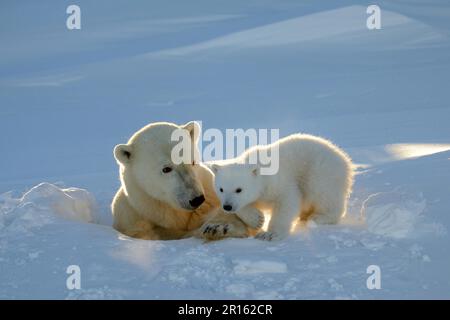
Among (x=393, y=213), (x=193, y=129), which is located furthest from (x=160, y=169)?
(x=393, y=213)

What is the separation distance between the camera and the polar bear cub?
179 inches

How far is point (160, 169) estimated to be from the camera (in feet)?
15.8

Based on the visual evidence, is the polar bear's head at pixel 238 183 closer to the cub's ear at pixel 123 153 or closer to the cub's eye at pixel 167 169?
the cub's eye at pixel 167 169

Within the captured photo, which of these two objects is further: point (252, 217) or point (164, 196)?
point (164, 196)

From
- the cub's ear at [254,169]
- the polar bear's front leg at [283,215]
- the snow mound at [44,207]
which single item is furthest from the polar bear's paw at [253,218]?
the snow mound at [44,207]

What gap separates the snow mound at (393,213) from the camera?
4359 millimetres

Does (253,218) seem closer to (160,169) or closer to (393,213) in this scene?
(160,169)

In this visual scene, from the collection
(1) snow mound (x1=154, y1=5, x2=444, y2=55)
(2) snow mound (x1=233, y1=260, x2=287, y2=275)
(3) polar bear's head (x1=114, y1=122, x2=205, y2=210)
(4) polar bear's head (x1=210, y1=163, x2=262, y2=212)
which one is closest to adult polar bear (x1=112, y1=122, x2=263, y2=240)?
(3) polar bear's head (x1=114, y1=122, x2=205, y2=210)

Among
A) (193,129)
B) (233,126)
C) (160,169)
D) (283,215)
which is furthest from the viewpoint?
(233,126)

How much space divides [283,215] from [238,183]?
0.38 m

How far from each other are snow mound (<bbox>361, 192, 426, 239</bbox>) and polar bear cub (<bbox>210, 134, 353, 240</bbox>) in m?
0.22

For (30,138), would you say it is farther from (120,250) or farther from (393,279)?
(393,279)

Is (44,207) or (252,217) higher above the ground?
(44,207)

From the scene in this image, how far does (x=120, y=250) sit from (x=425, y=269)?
6.01 ft
